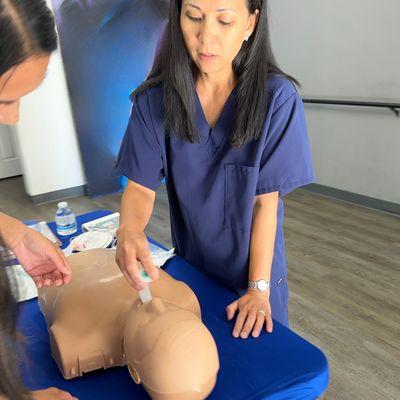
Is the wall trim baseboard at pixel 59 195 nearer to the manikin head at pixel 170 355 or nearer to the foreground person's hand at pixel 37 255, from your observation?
the foreground person's hand at pixel 37 255

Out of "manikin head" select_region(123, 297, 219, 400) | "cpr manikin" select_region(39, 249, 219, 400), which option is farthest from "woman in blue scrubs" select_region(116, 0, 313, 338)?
"manikin head" select_region(123, 297, 219, 400)

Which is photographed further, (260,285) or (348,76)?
(348,76)

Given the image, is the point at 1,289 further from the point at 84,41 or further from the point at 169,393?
the point at 84,41

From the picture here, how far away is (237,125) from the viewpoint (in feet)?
3.20

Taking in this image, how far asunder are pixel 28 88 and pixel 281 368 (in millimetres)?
625

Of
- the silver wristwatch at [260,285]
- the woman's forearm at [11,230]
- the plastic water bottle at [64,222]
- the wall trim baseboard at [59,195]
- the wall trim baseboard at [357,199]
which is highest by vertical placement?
the woman's forearm at [11,230]

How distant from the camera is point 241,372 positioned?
2.53 feet

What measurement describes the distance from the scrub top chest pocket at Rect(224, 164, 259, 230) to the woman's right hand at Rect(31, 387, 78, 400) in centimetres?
51

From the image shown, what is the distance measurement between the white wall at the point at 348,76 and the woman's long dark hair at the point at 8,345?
283 centimetres

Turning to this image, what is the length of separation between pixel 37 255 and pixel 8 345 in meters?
0.34

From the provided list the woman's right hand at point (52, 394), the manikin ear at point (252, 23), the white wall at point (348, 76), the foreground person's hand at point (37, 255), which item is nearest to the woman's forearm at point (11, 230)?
the foreground person's hand at point (37, 255)

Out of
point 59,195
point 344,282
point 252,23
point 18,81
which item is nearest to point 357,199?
point 344,282

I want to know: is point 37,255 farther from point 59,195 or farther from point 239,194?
point 59,195

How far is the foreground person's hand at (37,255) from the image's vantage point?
84 cm
